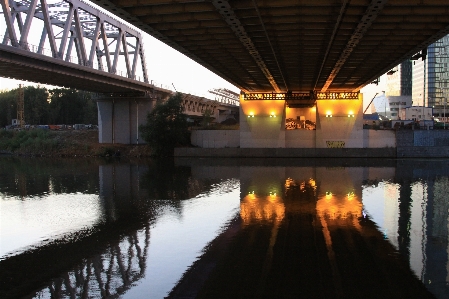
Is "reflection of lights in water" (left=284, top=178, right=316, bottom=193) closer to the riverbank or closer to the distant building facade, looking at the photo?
the riverbank

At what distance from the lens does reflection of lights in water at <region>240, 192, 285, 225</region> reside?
60.7 ft

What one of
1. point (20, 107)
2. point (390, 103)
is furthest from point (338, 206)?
point (390, 103)

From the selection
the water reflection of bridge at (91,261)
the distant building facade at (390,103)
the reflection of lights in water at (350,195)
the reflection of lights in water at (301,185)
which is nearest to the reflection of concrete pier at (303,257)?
the reflection of lights in water at (350,195)

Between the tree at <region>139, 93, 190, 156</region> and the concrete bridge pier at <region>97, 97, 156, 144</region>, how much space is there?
23.2ft

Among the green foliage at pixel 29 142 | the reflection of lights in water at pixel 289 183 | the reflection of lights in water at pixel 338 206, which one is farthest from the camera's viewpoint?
the green foliage at pixel 29 142

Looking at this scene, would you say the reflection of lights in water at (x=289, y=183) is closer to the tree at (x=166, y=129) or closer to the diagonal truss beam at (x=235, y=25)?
the diagonal truss beam at (x=235, y=25)

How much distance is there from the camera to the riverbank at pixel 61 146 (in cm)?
6919

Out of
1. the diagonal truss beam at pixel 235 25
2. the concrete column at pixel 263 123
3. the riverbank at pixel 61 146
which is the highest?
the diagonal truss beam at pixel 235 25

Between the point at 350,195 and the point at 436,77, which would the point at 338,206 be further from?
the point at 436,77

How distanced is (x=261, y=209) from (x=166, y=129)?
145 feet

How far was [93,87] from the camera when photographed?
64.3 m

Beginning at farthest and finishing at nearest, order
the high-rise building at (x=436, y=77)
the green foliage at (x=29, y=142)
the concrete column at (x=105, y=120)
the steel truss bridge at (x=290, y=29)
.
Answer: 1. the high-rise building at (x=436, y=77)
2. the green foliage at (x=29, y=142)
3. the concrete column at (x=105, y=120)
4. the steel truss bridge at (x=290, y=29)

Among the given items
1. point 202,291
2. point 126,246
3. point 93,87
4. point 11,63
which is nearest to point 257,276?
point 202,291

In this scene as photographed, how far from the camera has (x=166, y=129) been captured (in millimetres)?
63719
